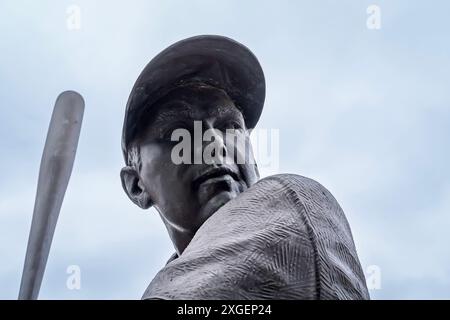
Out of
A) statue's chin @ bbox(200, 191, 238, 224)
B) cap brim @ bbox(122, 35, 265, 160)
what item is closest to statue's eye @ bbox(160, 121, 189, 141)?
cap brim @ bbox(122, 35, 265, 160)

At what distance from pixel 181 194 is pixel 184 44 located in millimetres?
782

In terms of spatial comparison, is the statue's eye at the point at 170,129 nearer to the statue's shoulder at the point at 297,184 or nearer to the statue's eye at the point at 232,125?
the statue's eye at the point at 232,125

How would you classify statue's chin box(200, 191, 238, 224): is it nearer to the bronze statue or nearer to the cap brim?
the bronze statue

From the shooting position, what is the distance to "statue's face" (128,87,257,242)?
13.1 feet

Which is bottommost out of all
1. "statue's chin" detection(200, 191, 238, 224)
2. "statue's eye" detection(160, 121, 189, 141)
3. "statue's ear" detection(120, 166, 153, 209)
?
"statue's chin" detection(200, 191, 238, 224)

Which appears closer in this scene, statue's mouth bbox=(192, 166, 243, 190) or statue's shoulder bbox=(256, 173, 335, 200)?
statue's shoulder bbox=(256, 173, 335, 200)

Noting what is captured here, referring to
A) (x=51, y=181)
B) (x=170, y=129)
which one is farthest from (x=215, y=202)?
(x=51, y=181)

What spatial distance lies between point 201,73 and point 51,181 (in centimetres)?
113

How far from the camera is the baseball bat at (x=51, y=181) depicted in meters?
3.52

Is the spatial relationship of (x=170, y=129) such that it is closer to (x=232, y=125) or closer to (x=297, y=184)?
(x=232, y=125)

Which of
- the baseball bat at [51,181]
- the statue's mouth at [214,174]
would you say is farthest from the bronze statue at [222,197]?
the baseball bat at [51,181]

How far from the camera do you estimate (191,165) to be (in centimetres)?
406
